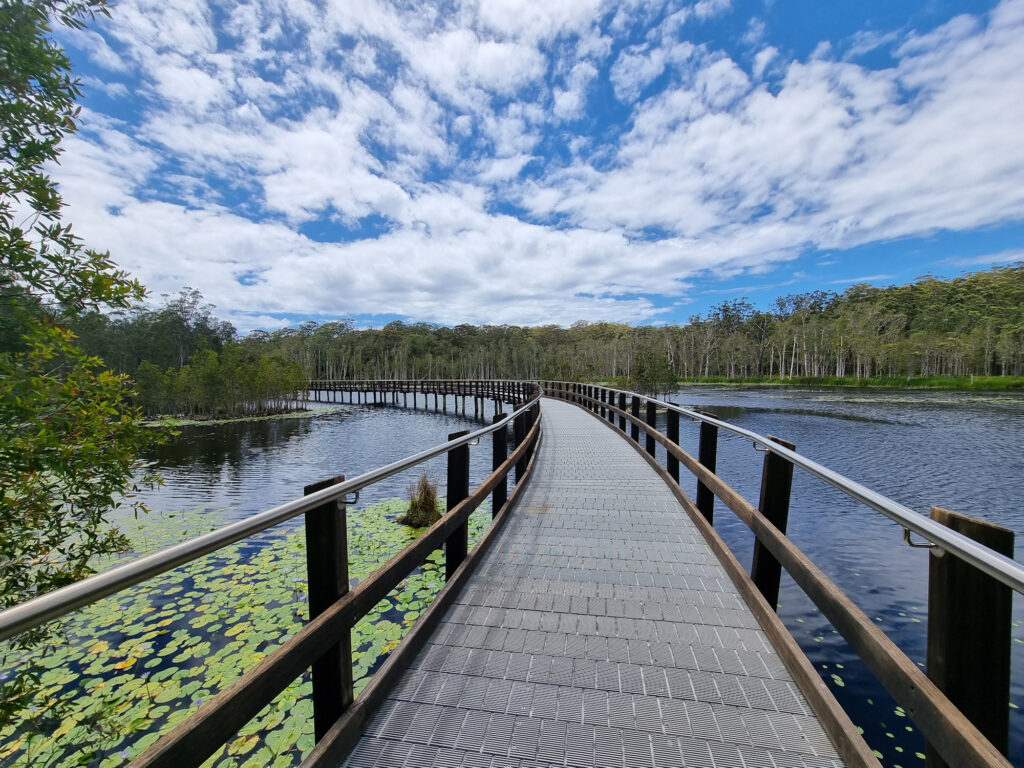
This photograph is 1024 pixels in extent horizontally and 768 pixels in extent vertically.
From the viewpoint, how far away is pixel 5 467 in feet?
8.91

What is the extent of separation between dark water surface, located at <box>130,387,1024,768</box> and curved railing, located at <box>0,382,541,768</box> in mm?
3847

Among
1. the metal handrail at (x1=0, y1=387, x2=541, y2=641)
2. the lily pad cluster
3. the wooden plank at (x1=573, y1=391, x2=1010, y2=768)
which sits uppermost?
the metal handrail at (x1=0, y1=387, x2=541, y2=641)

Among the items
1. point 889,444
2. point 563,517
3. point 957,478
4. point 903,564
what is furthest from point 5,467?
point 889,444

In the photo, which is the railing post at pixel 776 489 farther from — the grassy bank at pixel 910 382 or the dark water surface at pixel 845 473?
the grassy bank at pixel 910 382

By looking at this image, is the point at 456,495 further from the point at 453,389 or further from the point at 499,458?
→ the point at 453,389

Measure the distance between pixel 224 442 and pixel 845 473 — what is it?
23.5m

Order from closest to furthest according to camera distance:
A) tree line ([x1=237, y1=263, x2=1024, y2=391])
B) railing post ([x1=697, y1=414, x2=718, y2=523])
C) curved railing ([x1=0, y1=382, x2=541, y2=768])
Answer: curved railing ([x1=0, y1=382, x2=541, y2=768])
railing post ([x1=697, y1=414, x2=718, y2=523])
tree line ([x1=237, y1=263, x2=1024, y2=391])

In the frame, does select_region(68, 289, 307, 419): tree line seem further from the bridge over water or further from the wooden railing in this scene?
the bridge over water

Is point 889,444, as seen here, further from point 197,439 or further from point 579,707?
point 197,439

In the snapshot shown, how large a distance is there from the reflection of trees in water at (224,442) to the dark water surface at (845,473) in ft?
0.29

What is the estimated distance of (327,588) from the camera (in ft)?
5.51

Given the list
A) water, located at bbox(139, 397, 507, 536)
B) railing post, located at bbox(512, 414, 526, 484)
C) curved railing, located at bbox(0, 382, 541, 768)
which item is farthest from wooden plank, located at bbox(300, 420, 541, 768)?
water, located at bbox(139, 397, 507, 536)

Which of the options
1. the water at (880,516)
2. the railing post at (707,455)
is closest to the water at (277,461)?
the railing post at (707,455)

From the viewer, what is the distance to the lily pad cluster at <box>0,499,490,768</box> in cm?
326
